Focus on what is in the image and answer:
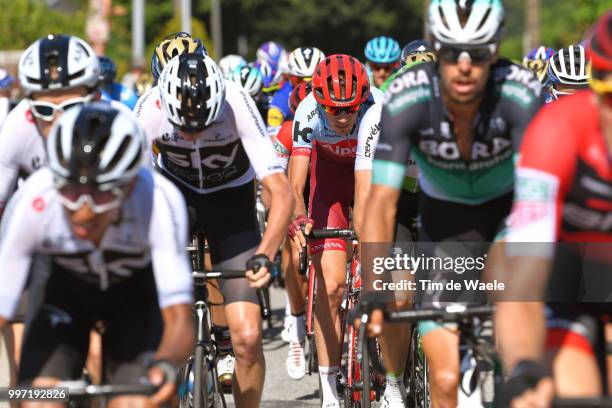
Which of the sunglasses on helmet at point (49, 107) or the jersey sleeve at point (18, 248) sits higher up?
the sunglasses on helmet at point (49, 107)

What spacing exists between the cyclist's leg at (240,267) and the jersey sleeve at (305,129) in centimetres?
132

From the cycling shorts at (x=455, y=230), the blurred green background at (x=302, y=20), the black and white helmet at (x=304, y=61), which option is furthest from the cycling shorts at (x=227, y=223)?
the blurred green background at (x=302, y=20)

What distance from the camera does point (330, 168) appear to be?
366 inches

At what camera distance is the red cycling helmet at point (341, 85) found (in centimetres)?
855

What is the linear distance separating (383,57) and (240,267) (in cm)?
630

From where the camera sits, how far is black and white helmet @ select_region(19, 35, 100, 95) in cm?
650

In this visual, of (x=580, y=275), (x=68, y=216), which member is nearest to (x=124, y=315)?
(x=68, y=216)

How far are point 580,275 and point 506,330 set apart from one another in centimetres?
79

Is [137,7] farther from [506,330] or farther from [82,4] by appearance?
[506,330]

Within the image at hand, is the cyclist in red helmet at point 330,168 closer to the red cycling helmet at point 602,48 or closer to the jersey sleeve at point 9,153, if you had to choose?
the jersey sleeve at point 9,153

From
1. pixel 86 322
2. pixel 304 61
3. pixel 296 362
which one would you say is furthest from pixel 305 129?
pixel 304 61

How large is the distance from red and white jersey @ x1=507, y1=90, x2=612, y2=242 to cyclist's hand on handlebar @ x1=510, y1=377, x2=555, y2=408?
0.53 metres

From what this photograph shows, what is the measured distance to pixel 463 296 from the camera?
6.54 m

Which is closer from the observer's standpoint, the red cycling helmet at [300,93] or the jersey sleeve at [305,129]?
the jersey sleeve at [305,129]
